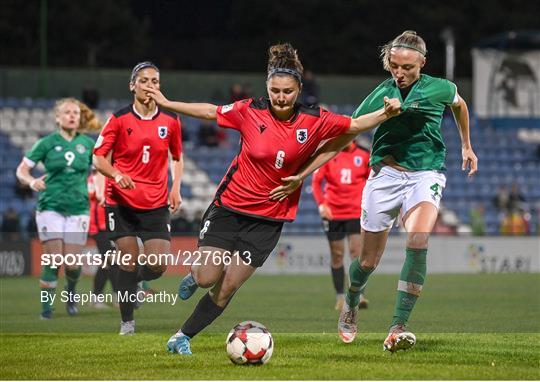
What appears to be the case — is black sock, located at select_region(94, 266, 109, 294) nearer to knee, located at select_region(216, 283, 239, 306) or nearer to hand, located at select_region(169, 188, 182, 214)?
hand, located at select_region(169, 188, 182, 214)

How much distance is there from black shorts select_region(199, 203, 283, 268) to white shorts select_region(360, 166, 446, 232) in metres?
0.90

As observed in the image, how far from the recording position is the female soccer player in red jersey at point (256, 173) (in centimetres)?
820

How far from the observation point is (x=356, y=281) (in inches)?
364

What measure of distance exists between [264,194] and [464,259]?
15326 mm

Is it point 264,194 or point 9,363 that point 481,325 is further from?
point 9,363

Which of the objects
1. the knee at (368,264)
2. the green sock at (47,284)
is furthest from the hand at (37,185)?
the knee at (368,264)

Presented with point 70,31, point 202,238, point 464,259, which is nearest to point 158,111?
point 202,238

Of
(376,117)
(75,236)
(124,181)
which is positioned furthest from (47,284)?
(376,117)

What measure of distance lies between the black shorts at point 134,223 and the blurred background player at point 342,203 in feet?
12.4

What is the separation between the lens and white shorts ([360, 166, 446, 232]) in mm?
8789

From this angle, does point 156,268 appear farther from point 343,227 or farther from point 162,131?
point 343,227

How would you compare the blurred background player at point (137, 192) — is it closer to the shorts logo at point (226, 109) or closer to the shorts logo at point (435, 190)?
the shorts logo at point (226, 109)

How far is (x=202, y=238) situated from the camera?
8.41 metres

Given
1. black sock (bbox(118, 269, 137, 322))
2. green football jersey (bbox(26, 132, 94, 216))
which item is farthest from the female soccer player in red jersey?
green football jersey (bbox(26, 132, 94, 216))
